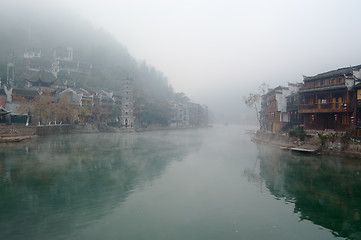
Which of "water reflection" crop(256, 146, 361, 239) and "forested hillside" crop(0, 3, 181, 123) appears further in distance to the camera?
"forested hillside" crop(0, 3, 181, 123)

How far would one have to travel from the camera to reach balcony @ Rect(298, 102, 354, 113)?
25.8 metres

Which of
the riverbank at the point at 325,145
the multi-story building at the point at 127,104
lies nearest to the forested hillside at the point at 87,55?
the multi-story building at the point at 127,104

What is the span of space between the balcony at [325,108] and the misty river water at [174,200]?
22.4ft

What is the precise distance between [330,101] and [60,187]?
1075 inches

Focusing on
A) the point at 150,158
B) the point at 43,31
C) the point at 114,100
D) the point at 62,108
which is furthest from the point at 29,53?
the point at 150,158

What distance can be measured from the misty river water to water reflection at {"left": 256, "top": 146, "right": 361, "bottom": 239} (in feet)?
0.18

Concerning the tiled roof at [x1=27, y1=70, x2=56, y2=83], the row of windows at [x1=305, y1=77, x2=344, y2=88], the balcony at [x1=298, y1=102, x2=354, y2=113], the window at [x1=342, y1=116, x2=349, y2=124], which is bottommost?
the window at [x1=342, y1=116, x2=349, y2=124]

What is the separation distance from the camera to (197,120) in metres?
107

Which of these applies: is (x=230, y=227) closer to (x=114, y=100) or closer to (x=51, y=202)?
(x=51, y=202)

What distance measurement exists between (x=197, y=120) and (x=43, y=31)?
70694mm

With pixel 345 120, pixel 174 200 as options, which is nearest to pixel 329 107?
pixel 345 120

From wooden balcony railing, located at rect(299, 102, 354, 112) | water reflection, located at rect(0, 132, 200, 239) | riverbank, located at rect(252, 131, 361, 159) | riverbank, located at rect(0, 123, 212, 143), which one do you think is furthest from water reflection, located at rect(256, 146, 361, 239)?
riverbank, located at rect(0, 123, 212, 143)

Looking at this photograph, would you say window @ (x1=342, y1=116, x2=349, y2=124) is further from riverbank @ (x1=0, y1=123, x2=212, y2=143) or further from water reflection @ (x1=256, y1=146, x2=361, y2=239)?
riverbank @ (x1=0, y1=123, x2=212, y2=143)

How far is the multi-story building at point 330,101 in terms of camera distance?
85.2 ft
